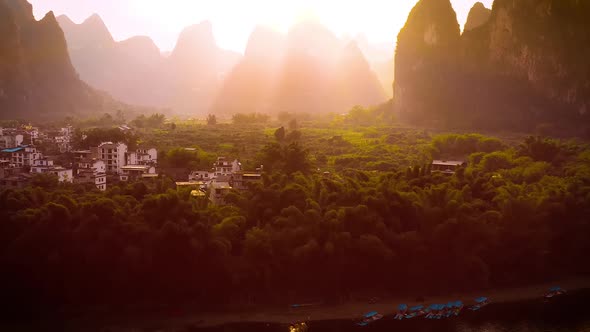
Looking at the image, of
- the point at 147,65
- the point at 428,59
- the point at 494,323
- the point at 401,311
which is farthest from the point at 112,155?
the point at 147,65

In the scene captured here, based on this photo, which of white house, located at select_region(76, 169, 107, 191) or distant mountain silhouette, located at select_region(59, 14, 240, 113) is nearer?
white house, located at select_region(76, 169, 107, 191)

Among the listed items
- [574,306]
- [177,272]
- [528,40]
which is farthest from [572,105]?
[177,272]

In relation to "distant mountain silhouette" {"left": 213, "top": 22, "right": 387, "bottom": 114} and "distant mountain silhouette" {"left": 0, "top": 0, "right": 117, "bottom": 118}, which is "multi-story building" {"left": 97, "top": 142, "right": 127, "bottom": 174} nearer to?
"distant mountain silhouette" {"left": 0, "top": 0, "right": 117, "bottom": 118}

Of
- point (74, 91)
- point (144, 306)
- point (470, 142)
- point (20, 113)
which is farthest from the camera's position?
point (74, 91)

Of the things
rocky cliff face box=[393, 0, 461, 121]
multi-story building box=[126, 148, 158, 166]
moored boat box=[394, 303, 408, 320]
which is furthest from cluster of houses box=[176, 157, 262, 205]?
rocky cliff face box=[393, 0, 461, 121]

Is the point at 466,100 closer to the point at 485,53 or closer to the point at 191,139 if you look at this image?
the point at 485,53

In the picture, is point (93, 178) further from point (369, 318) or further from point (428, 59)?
point (428, 59)
